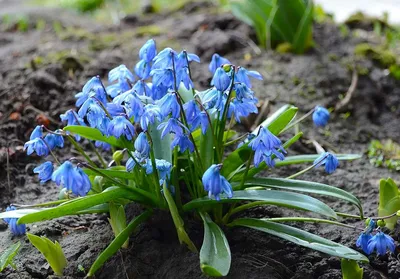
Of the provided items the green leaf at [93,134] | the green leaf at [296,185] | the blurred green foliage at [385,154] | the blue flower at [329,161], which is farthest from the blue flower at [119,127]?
the blurred green foliage at [385,154]

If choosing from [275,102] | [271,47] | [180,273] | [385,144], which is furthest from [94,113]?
[271,47]

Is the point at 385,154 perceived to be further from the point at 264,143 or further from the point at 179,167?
the point at 264,143

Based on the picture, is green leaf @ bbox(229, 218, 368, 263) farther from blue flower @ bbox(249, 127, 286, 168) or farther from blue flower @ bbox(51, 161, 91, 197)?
blue flower @ bbox(51, 161, 91, 197)

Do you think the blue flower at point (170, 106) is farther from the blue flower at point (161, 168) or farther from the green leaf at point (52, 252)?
the green leaf at point (52, 252)

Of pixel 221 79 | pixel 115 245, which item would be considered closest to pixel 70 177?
pixel 115 245

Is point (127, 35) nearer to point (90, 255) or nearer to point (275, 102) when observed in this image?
point (275, 102)

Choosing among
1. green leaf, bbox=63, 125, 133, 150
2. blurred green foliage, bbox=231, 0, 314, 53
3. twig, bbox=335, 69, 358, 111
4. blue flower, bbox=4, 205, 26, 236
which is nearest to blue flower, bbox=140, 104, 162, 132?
green leaf, bbox=63, 125, 133, 150
